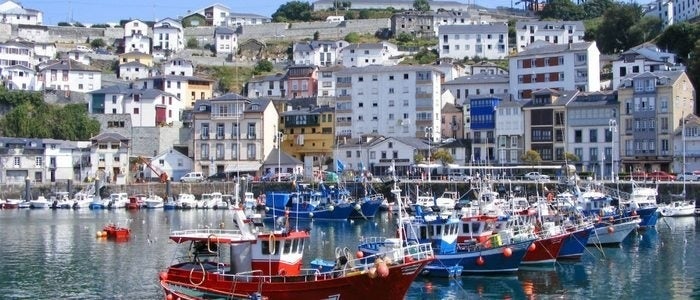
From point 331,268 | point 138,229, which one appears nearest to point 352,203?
point 138,229

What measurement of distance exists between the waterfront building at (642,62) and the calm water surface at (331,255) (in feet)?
88.3

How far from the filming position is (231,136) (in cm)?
8856

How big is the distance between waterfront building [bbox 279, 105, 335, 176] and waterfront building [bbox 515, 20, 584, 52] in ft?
106

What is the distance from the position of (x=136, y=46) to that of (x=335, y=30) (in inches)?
1134

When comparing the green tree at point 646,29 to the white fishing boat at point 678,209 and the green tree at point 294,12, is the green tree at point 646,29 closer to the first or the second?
the white fishing boat at point 678,209

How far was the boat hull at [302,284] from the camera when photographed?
25469 mm

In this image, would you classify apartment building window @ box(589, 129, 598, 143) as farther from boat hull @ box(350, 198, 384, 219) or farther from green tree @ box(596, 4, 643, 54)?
green tree @ box(596, 4, 643, 54)

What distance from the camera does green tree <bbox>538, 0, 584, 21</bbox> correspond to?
424 ft

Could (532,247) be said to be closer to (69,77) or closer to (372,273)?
(372,273)

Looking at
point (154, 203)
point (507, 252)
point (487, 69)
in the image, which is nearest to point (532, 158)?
point (487, 69)

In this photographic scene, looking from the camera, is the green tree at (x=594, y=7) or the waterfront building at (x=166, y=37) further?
the green tree at (x=594, y=7)

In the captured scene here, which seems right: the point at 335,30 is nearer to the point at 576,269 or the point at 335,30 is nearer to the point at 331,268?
the point at 576,269

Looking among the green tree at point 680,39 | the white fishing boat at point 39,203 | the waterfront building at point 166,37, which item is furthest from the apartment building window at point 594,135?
the waterfront building at point 166,37

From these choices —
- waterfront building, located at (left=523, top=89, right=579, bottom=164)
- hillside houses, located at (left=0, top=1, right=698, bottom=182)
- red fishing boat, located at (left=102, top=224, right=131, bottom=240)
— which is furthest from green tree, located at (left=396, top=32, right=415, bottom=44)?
red fishing boat, located at (left=102, top=224, right=131, bottom=240)
